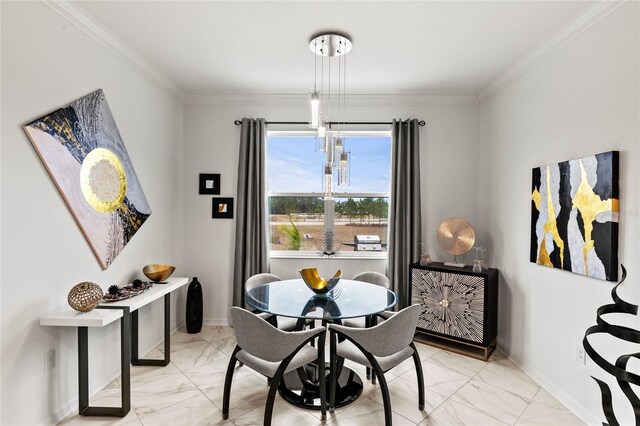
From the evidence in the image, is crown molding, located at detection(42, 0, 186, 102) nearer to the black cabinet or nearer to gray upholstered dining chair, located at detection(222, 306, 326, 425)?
gray upholstered dining chair, located at detection(222, 306, 326, 425)

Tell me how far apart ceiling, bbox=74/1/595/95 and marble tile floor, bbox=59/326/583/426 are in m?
2.69

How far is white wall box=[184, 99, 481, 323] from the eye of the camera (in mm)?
3793

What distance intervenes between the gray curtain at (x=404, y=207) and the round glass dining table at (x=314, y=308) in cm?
102

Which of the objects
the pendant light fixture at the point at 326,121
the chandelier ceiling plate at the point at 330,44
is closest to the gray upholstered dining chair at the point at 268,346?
the pendant light fixture at the point at 326,121

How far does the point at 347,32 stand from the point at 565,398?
3.08m

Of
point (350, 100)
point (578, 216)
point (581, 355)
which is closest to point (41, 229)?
point (350, 100)

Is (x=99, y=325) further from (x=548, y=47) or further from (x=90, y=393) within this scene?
(x=548, y=47)

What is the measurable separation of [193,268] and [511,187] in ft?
11.4

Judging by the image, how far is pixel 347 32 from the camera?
2457 millimetres

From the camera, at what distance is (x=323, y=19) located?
2.30m

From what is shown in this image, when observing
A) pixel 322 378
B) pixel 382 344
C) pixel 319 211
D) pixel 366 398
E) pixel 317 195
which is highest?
pixel 317 195

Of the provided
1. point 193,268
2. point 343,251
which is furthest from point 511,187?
point 193,268

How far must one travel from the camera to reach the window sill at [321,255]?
3879 millimetres

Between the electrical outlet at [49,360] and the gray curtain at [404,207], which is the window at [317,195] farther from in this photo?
the electrical outlet at [49,360]
